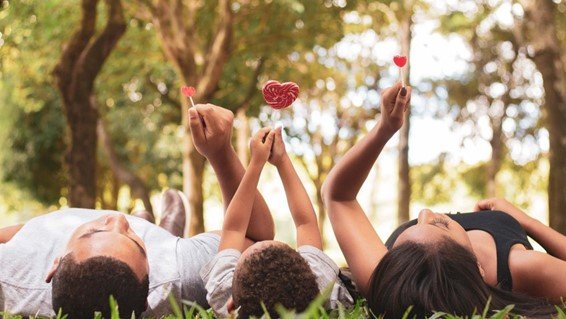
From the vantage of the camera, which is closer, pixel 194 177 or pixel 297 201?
pixel 297 201

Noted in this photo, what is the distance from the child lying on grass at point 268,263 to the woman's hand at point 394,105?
537 millimetres

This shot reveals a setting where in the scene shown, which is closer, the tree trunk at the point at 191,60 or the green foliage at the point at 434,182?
the tree trunk at the point at 191,60

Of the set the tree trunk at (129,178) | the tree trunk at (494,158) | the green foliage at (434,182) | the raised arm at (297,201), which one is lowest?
the green foliage at (434,182)

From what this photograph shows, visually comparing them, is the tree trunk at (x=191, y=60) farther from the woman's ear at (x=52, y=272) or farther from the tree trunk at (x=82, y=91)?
the woman's ear at (x=52, y=272)

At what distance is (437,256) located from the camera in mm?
3045

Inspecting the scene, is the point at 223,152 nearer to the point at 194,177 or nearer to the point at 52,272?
the point at 52,272

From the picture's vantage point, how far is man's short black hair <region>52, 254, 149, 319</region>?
2973 mm

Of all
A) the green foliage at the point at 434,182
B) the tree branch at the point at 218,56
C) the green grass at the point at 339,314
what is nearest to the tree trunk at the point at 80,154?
the tree branch at the point at 218,56

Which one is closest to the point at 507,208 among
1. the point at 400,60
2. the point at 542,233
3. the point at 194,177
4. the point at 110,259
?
the point at 542,233

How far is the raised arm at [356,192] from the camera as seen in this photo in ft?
11.5


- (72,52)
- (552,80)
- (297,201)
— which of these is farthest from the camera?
(552,80)

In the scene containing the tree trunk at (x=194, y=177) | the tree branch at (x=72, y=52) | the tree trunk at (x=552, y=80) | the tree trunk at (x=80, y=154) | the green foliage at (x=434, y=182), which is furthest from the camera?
the green foliage at (x=434, y=182)

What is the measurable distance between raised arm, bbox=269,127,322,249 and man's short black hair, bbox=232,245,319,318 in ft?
2.33

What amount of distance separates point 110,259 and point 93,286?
0.13m
